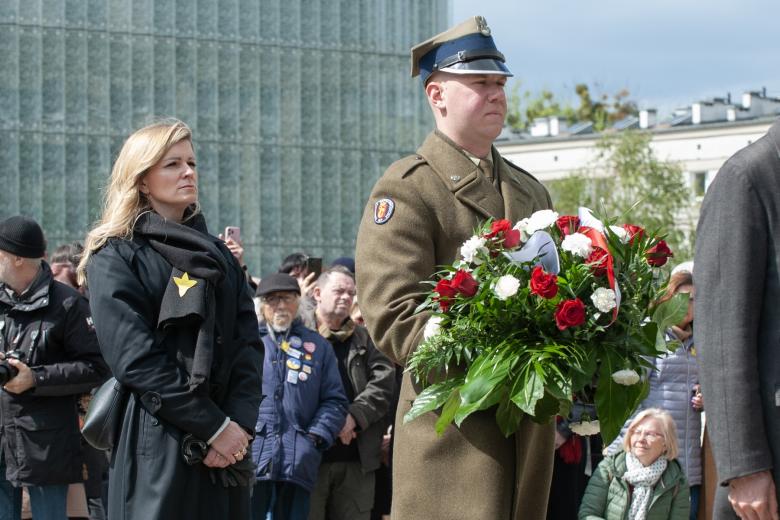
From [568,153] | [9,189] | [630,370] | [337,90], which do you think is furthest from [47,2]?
[568,153]

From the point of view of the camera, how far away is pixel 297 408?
9383 millimetres

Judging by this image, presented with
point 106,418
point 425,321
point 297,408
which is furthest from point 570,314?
point 297,408

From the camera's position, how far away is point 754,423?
401 centimetres

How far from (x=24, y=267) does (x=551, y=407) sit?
15.8 feet

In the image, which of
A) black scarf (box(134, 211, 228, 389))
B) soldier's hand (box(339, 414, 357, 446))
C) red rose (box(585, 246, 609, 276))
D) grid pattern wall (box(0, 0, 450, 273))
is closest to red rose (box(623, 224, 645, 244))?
red rose (box(585, 246, 609, 276))

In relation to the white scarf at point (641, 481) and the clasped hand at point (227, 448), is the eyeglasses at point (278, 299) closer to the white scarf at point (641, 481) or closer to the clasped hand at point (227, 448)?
the white scarf at point (641, 481)

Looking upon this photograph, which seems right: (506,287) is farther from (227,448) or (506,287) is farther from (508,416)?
(227,448)

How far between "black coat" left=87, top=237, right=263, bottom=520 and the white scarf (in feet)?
13.1

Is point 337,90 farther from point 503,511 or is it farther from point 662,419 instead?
point 503,511

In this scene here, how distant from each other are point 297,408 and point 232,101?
498 inches

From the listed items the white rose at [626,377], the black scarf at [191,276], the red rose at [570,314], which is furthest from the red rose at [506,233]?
the black scarf at [191,276]

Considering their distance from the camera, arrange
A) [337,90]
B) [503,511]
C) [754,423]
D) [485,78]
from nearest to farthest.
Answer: [754,423]
[503,511]
[485,78]
[337,90]

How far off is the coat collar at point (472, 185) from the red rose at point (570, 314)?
2.55ft

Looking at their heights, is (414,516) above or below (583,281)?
below
